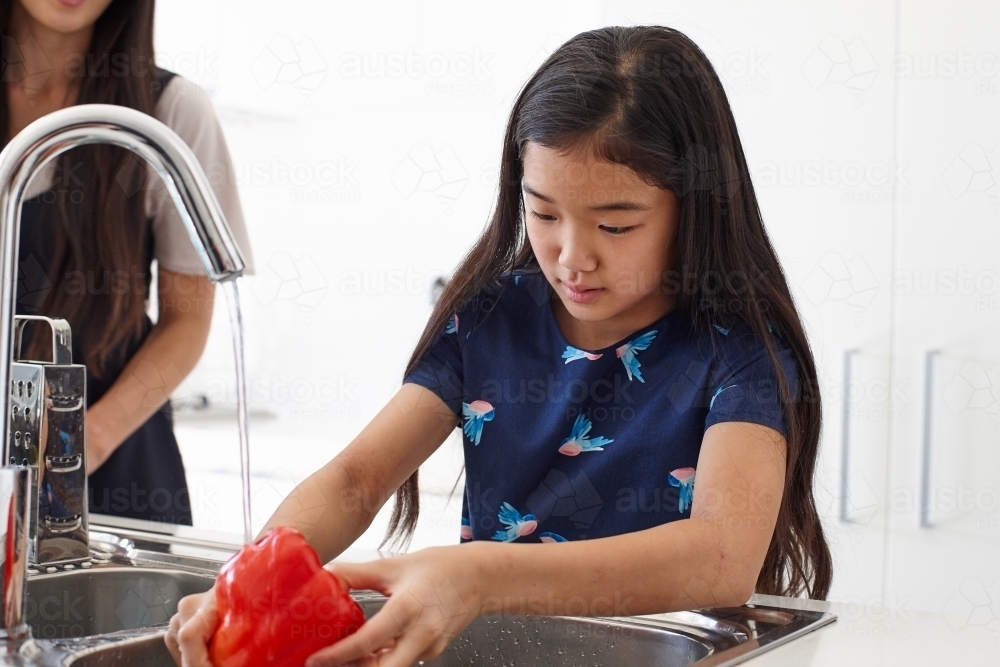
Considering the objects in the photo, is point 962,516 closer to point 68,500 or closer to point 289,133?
point 68,500

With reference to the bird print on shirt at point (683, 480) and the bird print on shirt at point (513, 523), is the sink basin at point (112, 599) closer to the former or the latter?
the bird print on shirt at point (513, 523)

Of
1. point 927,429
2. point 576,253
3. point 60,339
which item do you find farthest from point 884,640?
point 927,429

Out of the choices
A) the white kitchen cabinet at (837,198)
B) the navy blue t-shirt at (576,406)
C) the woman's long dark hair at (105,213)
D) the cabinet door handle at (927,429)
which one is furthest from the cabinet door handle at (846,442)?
the woman's long dark hair at (105,213)

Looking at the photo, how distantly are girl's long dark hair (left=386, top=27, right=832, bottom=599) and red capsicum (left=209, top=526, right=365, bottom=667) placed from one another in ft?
1.45

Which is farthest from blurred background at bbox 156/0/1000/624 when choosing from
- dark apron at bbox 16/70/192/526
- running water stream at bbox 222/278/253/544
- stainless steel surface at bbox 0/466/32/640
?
stainless steel surface at bbox 0/466/32/640

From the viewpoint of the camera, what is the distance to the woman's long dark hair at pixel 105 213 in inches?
50.4

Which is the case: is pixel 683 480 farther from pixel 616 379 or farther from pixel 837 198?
pixel 837 198

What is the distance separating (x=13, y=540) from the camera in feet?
2.43

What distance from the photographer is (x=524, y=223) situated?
3.72 feet

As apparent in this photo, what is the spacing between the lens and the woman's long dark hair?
128 cm

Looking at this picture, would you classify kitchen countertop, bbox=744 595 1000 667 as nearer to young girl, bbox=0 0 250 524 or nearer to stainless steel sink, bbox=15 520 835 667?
stainless steel sink, bbox=15 520 835 667

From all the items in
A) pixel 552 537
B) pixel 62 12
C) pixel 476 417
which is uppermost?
pixel 62 12

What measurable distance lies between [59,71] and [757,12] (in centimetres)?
144

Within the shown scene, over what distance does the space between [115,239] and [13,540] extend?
0.62 meters
